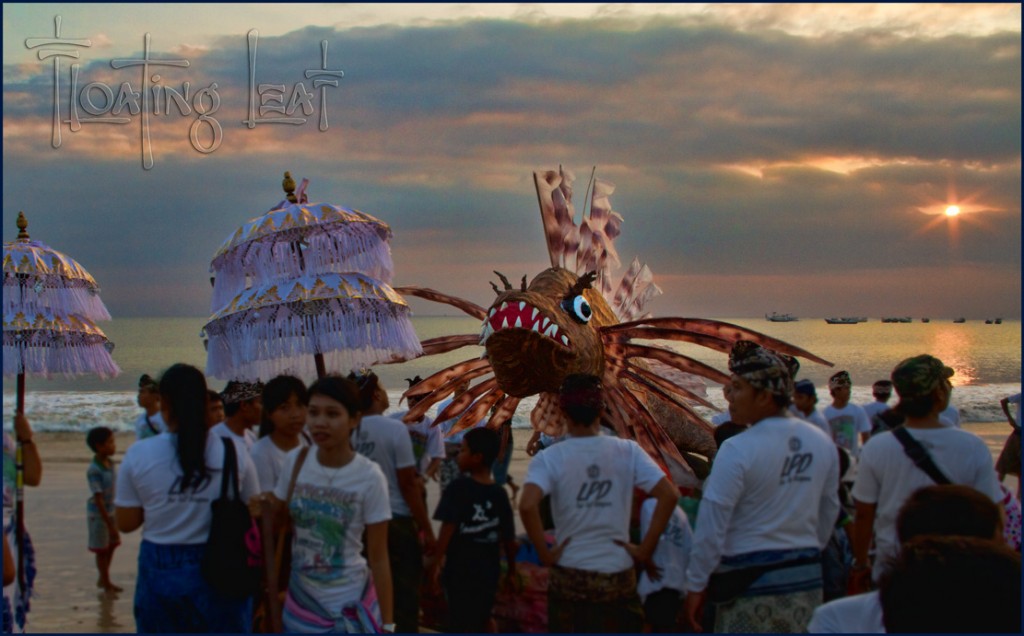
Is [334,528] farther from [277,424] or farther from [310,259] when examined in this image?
[310,259]

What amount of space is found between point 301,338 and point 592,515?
2445 mm

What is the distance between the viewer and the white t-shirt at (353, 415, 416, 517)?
14.6 ft

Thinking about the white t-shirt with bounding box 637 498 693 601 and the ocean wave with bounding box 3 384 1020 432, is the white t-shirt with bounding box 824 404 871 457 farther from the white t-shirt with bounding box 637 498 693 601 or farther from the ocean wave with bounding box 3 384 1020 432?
the ocean wave with bounding box 3 384 1020 432

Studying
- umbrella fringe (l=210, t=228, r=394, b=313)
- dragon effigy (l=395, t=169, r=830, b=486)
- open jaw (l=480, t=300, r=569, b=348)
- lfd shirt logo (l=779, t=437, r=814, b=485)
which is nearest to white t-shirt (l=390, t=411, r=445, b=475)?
dragon effigy (l=395, t=169, r=830, b=486)

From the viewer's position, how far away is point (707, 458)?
24.8ft

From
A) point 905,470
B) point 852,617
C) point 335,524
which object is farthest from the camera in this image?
point 905,470

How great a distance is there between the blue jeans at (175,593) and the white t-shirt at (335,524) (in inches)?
13.4

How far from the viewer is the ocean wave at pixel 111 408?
24.5 meters

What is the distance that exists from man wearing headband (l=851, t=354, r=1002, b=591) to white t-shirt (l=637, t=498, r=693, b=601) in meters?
0.74

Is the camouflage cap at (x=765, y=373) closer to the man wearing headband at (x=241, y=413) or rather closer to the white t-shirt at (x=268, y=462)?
the white t-shirt at (x=268, y=462)

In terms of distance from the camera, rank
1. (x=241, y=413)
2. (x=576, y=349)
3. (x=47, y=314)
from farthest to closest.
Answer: (x=47, y=314) < (x=576, y=349) < (x=241, y=413)

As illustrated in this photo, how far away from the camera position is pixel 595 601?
3877mm

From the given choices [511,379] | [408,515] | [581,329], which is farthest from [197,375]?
[581,329]

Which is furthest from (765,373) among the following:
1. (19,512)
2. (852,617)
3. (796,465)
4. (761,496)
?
(19,512)
